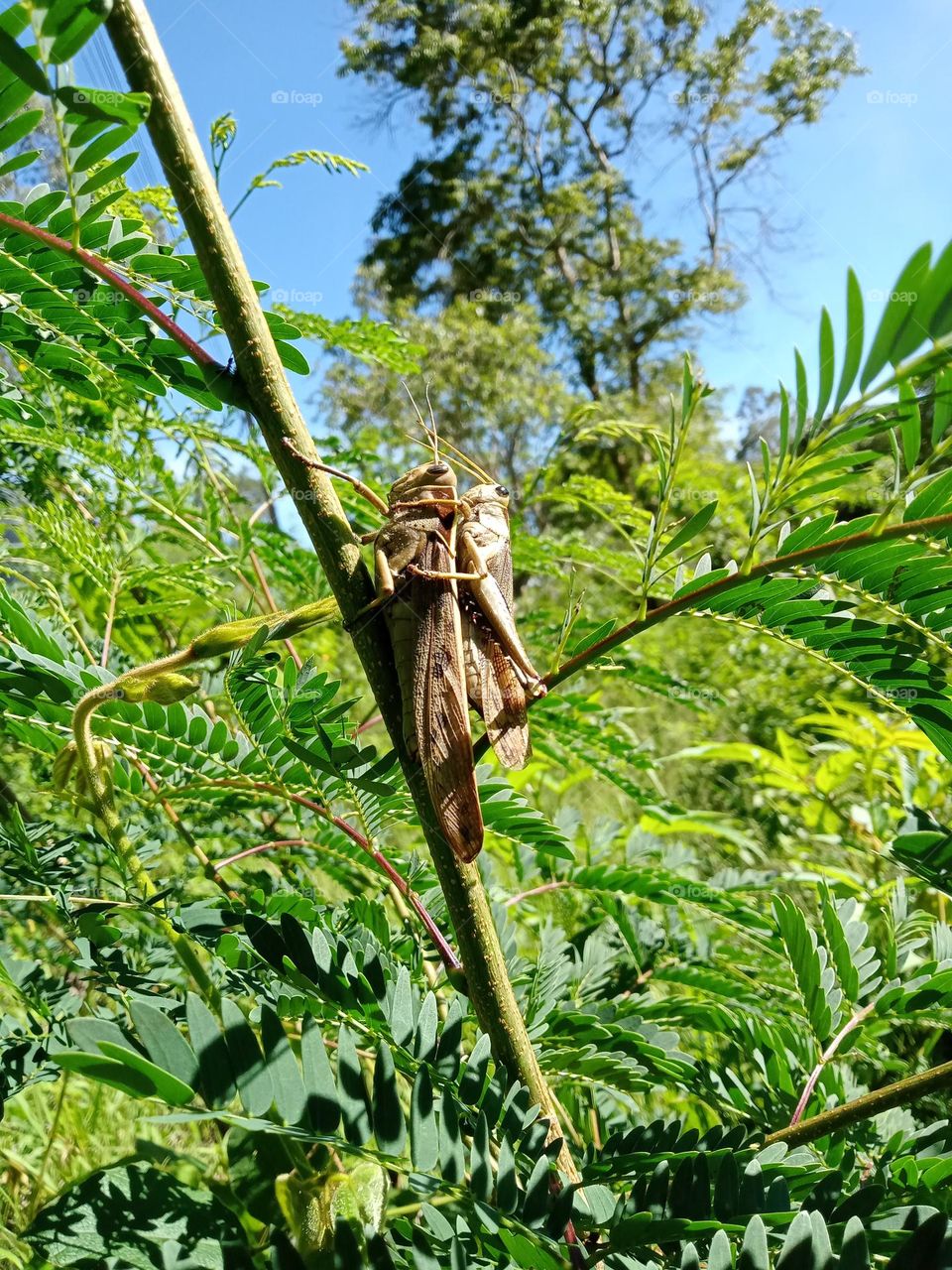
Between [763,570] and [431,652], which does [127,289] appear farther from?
[763,570]

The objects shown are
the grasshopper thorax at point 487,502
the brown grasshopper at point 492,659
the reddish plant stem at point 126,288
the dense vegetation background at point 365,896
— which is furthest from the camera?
the grasshopper thorax at point 487,502

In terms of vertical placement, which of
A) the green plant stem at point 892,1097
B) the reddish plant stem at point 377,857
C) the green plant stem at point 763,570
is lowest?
the green plant stem at point 892,1097

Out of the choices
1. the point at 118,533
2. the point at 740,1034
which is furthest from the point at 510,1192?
the point at 118,533

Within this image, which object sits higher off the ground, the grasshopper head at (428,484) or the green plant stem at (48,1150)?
the grasshopper head at (428,484)

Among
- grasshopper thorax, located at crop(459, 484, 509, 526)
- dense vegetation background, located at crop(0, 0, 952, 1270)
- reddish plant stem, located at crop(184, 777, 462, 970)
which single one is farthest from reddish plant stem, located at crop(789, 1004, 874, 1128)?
grasshopper thorax, located at crop(459, 484, 509, 526)

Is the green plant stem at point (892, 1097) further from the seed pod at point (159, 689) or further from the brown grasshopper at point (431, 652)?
the seed pod at point (159, 689)

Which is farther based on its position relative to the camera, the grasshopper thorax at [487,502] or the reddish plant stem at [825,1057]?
the grasshopper thorax at [487,502]

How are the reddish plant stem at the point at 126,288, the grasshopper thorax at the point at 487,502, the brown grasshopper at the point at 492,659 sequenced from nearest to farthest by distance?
the reddish plant stem at the point at 126,288 → the brown grasshopper at the point at 492,659 → the grasshopper thorax at the point at 487,502

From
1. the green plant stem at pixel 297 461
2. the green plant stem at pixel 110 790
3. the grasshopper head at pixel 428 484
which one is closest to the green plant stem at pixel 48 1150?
the green plant stem at pixel 110 790
